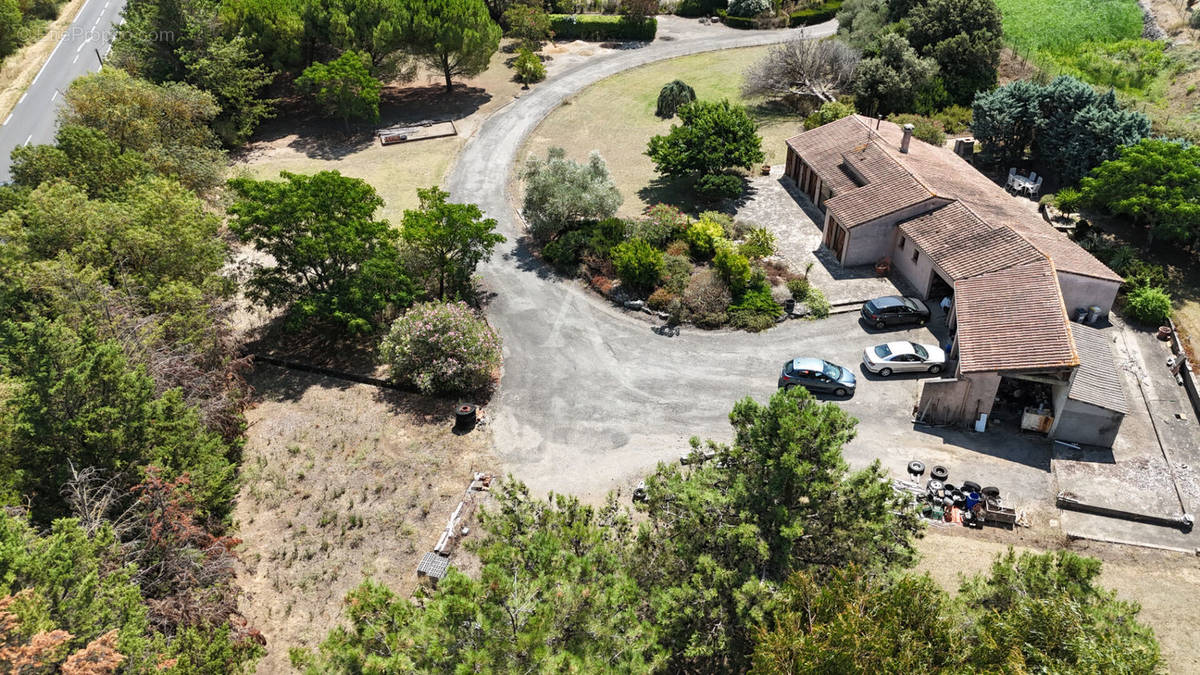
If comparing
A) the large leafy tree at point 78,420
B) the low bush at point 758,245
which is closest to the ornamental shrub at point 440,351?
the large leafy tree at point 78,420

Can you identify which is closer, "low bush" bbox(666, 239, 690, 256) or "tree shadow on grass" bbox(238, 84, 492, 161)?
"low bush" bbox(666, 239, 690, 256)

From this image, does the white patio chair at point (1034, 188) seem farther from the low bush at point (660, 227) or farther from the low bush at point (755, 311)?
the low bush at point (660, 227)

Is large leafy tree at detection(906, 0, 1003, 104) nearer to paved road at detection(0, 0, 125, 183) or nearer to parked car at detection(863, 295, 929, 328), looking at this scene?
parked car at detection(863, 295, 929, 328)

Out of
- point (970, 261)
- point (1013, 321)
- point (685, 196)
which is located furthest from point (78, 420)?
point (685, 196)

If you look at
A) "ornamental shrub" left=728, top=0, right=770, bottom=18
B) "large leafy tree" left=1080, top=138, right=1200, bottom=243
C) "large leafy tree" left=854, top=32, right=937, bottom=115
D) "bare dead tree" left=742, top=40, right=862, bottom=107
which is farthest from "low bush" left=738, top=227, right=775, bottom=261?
"ornamental shrub" left=728, top=0, right=770, bottom=18

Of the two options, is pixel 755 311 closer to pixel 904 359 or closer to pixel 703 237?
pixel 703 237

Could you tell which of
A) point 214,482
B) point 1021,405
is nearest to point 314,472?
point 214,482
